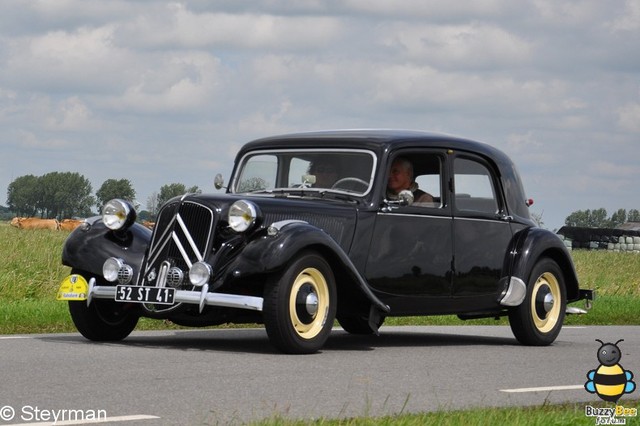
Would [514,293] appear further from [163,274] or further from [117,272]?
[117,272]

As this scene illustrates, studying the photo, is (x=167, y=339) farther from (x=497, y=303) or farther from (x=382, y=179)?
(x=497, y=303)

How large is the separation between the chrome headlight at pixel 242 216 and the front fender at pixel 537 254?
3.42 metres

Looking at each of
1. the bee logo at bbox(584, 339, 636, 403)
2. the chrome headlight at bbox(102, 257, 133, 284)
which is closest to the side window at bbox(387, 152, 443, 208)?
the chrome headlight at bbox(102, 257, 133, 284)

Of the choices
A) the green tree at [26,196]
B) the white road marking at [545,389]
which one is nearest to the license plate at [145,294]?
the white road marking at [545,389]

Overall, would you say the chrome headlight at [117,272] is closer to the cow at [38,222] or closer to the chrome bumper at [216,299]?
the chrome bumper at [216,299]

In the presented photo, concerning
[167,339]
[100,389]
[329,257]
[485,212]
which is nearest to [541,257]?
[485,212]

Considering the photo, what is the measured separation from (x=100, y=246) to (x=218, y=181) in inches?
66.5

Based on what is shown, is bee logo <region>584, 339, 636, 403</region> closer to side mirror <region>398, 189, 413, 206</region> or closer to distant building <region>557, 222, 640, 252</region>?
side mirror <region>398, 189, 413, 206</region>

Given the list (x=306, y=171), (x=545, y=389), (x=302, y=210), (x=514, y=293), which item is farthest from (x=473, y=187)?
(x=545, y=389)

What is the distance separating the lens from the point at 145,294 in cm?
985

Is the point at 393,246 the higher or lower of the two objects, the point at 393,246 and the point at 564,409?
the higher

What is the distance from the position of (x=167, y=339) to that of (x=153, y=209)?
125 centimetres

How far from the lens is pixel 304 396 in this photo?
24.1 feet

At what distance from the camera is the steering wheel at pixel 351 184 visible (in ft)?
36.8
